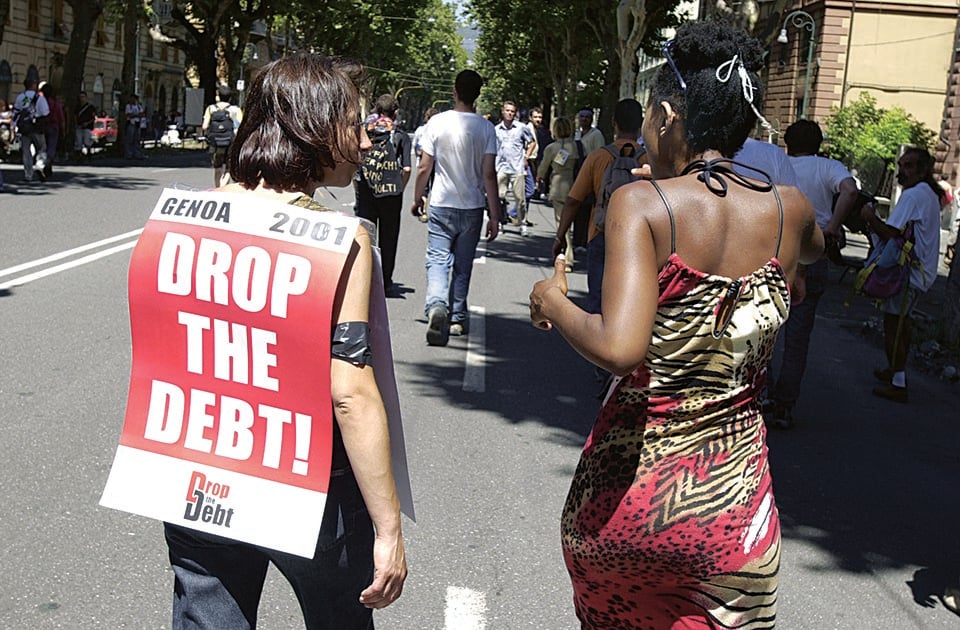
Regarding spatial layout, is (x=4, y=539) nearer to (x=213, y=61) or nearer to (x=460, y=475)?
(x=460, y=475)

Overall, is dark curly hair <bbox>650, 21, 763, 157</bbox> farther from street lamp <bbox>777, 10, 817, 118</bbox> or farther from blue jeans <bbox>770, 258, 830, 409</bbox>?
street lamp <bbox>777, 10, 817, 118</bbox>

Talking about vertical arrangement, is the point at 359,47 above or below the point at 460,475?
above

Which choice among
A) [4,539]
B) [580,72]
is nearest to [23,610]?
[4,539]

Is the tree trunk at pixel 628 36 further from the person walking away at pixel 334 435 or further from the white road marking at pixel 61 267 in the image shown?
the person walking away at pixel 334 435

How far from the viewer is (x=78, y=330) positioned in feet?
27.1

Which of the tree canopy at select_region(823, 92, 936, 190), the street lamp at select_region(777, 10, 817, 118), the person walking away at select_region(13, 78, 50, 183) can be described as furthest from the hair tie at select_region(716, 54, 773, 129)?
the street lamp at select_region(777, 10, 817, 118)

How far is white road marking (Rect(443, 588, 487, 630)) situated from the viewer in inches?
154

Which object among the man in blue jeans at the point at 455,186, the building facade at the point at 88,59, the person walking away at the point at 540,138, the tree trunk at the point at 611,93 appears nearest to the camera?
the man in blue jeans at the point at 455,186

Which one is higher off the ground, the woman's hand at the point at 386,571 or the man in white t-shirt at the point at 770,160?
the man in white t-shirt at the point at 770,160

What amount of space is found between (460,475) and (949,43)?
108 ft

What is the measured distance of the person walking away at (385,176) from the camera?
9969 millimetres

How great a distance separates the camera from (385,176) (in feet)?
32.9

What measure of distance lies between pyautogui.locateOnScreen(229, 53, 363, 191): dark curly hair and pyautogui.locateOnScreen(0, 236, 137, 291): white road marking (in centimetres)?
802

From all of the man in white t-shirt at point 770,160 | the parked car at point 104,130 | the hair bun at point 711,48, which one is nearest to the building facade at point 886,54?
the parked car at point 104,130
